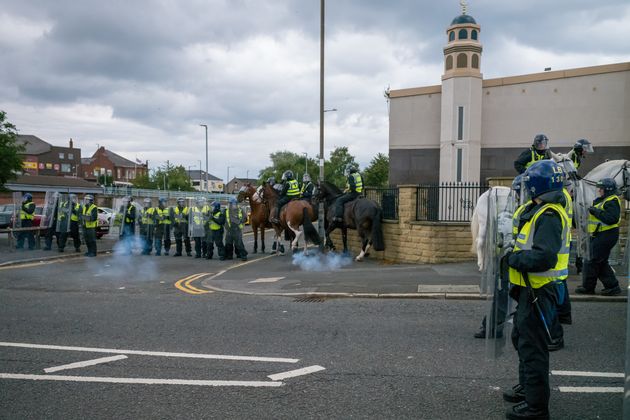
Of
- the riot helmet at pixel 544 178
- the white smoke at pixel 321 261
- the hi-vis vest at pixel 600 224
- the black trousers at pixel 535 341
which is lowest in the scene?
the white smoke at pixel 321 261

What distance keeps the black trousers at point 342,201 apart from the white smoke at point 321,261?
4.17 ft

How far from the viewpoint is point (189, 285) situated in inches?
437

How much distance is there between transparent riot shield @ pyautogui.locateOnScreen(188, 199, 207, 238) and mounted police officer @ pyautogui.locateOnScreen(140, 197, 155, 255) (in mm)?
1999

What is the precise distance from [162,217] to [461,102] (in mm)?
12225

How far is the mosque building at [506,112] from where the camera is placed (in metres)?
18.3

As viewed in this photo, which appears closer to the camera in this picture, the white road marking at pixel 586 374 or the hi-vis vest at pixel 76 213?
the white road marking at pixel 586 374

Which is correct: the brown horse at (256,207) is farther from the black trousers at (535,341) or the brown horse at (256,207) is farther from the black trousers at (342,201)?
the black trousers at (535,341)

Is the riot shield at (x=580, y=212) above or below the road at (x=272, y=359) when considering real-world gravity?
above

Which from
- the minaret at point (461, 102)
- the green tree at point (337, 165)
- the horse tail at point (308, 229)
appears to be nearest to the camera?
the horse tail at point (308, 229)

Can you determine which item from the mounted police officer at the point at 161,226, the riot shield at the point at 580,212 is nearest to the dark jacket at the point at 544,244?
the riot shield at the point at 580,212

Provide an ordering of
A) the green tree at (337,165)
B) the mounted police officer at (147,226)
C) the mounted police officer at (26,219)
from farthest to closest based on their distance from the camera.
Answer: the green tree at (337,165), the mounted police officer at (26,219), the mounted police officer at (147,226)

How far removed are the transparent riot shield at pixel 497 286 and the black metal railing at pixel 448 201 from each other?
28.3ft

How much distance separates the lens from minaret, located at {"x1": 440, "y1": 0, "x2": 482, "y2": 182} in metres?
19.3

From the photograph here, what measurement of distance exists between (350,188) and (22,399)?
1128 centimetres
